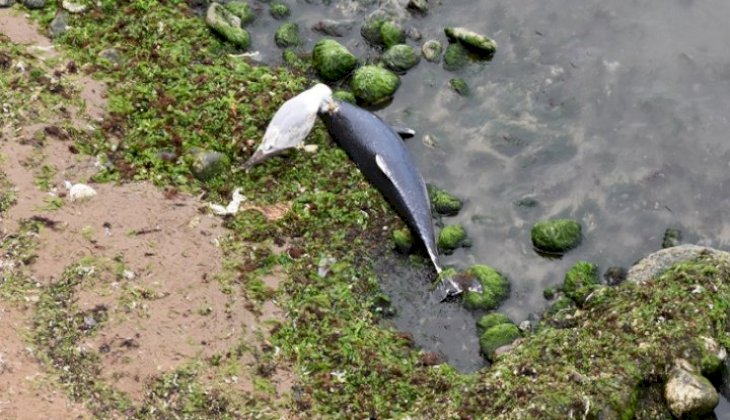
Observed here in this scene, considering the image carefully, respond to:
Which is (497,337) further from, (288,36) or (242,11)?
(242,11)

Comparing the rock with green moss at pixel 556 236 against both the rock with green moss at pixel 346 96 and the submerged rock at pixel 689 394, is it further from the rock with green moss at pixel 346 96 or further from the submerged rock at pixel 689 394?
the rock with green moss at pixel 346 96

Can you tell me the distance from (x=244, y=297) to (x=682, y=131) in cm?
611

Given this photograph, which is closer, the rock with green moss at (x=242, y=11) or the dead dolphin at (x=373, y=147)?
the dead dolphin at (x=373, y=147)

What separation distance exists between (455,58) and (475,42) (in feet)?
1.14

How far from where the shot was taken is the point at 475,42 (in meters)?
12.1

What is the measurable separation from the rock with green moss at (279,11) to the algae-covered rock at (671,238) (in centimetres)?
614

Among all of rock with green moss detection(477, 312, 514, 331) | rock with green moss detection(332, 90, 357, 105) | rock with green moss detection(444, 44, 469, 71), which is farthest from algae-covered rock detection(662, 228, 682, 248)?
rock with green moss detection(332, 90, 357, 105)

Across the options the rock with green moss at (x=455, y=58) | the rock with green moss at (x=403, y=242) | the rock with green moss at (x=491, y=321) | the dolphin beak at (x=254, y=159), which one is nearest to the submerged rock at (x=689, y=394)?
the rock with green moss at (x=491, y=321)

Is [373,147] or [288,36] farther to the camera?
[288,36]

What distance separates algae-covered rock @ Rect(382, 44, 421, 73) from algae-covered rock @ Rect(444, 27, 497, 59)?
2.20ft

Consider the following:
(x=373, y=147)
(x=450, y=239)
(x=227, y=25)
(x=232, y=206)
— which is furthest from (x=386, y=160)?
(x=227, y=25)

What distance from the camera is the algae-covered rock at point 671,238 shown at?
1047 cm

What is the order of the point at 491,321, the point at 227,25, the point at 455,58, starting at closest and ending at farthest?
the point at 491,321
the point at 455,58
the point at 227,25

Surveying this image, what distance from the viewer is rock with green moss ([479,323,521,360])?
9.52 m
